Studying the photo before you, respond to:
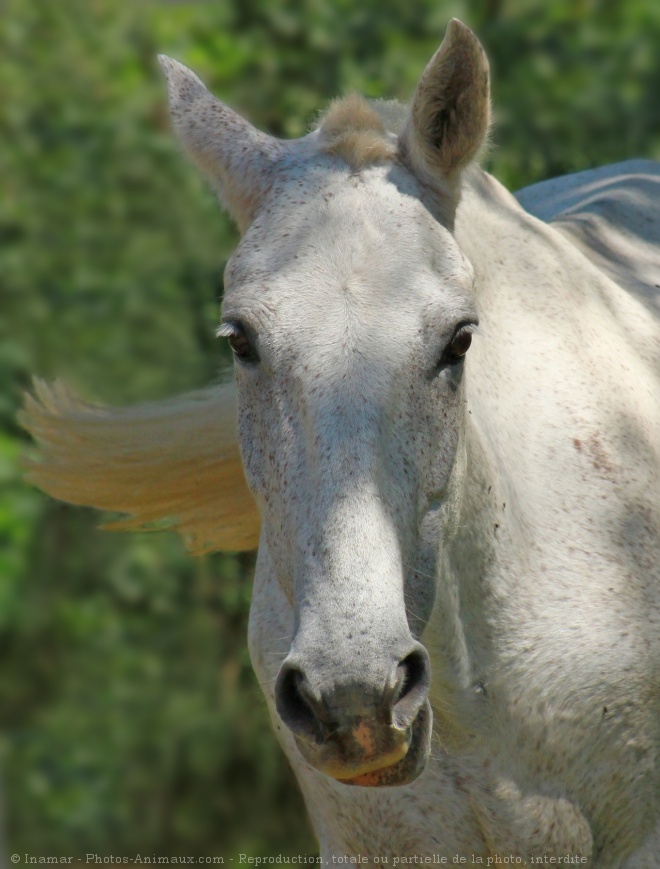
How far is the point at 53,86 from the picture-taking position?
734 cm

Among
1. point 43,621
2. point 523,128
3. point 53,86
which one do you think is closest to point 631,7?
point 523,128

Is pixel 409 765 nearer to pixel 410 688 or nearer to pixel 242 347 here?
pixel 410 688

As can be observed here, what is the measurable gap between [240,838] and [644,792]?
3921mm

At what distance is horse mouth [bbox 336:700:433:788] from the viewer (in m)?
2.47

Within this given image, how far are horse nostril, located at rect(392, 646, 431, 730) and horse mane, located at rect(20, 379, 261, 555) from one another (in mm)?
1626

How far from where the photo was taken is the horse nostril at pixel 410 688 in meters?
2.34

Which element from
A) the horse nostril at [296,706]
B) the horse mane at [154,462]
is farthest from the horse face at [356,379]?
the horse mane at [154,462]

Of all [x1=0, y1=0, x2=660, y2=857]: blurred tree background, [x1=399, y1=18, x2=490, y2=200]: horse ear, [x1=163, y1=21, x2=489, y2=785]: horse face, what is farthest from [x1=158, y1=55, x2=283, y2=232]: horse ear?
[x1=0, y1=0, x2=660, y2=857]: blurred tree background

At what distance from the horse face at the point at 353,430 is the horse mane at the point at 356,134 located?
0.12 feet

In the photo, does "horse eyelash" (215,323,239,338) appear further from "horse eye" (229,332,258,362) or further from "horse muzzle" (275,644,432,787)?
"horse muzzle" (275,644,432,787)

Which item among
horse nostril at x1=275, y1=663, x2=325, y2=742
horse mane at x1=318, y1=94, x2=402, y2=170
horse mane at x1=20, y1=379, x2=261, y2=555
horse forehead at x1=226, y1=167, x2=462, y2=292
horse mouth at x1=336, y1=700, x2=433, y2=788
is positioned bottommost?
horse mane at x1=20, y1=379, x2=261, y2=555

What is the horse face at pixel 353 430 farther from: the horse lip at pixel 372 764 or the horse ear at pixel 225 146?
the horse ear at pixel 225 146

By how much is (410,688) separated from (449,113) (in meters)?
1.31

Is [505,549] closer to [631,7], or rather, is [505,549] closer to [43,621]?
[43,621]
